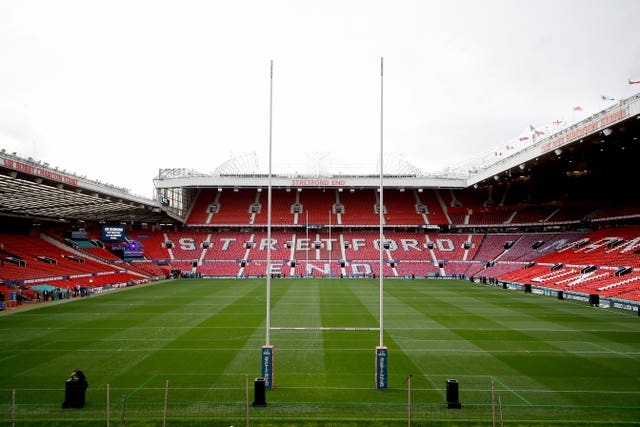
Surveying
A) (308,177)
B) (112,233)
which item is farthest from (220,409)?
(308,177)

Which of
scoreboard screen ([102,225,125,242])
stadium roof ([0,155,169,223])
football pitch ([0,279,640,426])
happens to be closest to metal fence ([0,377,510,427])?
football pitch ([0,279,640,426])

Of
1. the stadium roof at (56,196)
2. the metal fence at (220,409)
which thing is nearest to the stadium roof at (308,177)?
the stadium roof at (56,196)

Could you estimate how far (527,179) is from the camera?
55.2 metres

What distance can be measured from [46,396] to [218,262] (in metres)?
49.4

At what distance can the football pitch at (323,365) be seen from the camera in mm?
10641

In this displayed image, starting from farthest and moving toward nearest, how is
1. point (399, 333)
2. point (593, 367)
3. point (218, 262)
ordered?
point (218, 262) < point (399, 333) < point (593, 367)

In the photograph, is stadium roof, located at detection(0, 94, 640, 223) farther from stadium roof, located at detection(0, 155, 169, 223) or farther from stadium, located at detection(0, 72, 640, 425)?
stadium, located at detection(0, 72, 640, 425)

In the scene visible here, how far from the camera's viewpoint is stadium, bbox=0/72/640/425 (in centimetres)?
1175

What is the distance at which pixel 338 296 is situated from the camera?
35156mm

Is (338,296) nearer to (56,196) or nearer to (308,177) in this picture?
(56,196)

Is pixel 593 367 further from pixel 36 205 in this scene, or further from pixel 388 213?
pixel 388 213

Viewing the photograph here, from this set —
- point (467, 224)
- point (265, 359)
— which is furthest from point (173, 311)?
point (467, 224)

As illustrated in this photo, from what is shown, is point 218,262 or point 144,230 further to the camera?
point 144,230

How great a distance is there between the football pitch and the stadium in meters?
0.10
